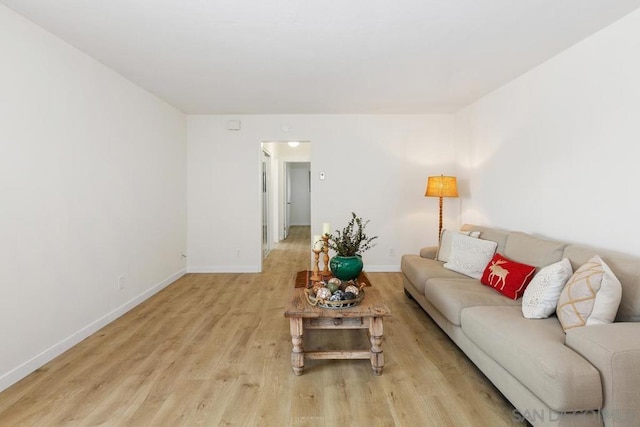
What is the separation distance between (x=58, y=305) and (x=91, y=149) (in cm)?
129

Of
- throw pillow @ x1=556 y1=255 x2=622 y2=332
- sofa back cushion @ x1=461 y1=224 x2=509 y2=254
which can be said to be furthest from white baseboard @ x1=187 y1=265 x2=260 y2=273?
throw pillow @ x1=556 y1=255 x2=622 y2=332

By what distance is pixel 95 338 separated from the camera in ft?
8.55

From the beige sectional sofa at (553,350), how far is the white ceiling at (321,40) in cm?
161

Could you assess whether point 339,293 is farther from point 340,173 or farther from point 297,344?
point 340,173

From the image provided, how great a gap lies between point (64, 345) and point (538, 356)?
3135 millimetres

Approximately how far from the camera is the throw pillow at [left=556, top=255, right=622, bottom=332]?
1628 mm

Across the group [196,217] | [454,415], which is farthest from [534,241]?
[196,217]

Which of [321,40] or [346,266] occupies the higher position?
[321,40]

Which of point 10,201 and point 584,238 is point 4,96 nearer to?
point 10,201

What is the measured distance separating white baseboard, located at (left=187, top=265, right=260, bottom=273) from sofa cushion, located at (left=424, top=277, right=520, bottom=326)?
280cm

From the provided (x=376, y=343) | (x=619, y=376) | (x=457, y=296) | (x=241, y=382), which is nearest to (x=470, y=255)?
(x=457, y=296)

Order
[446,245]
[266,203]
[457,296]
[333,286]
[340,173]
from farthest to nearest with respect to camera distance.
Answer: [266,203], [340,173], [446,245], [457,296], [333,286]

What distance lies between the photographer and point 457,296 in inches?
90.3

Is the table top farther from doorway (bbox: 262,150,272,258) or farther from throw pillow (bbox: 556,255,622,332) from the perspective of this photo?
doorway (bbox: 262,150,272,258)
